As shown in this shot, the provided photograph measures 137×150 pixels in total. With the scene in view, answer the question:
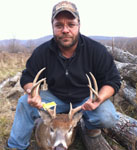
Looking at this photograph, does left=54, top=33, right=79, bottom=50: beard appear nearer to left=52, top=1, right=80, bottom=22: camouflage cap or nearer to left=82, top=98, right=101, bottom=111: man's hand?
left=52, top=1, right=80, bottom=22: camouflage cap

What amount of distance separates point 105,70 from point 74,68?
523 millimetres

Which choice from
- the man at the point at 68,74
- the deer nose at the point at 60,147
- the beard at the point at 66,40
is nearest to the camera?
the deer nose at the point at 60,147

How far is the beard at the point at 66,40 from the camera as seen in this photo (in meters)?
3.57

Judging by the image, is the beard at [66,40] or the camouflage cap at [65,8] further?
the beard at [66,40]

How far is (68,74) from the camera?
362 centimetres

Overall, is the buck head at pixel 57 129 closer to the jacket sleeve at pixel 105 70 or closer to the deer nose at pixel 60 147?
the deer nose at pixel 60 147

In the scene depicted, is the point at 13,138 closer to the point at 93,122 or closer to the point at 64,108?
the point at 64,108

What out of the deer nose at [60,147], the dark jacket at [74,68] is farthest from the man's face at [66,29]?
the deer nose at [60,147]

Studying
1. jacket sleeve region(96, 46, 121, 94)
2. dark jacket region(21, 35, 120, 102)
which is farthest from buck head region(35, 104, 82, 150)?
jacket sleeve region(96, 46, 121, 94)

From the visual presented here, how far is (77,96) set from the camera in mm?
3740

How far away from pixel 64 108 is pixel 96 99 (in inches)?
38.4

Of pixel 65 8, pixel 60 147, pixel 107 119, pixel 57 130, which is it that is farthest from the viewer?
pixel 65 8

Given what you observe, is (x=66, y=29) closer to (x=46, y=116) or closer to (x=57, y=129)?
(x=46, y=116)

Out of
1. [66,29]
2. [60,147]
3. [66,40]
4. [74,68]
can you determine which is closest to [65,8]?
[66,29]
